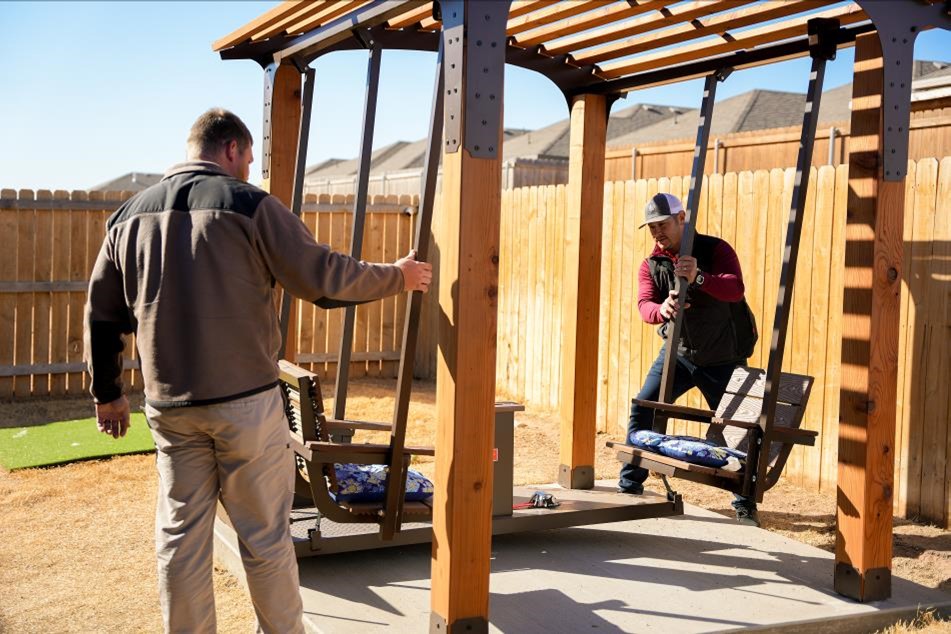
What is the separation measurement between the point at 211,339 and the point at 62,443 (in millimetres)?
5641

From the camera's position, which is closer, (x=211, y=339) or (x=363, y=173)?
(x=211, y=339)

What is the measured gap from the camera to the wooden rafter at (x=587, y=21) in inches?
186

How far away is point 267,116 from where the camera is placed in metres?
5.42

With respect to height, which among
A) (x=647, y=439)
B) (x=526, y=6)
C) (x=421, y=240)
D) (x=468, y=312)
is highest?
(x=526, y=6)

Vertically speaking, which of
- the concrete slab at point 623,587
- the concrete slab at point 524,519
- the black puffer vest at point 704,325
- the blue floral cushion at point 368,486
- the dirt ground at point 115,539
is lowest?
the dirt ground at point 115,539

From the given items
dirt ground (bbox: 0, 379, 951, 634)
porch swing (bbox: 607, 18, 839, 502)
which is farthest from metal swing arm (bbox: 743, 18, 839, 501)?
dirt ground (bbox: 0, 379, 951, 634)

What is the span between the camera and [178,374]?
10.5 feet

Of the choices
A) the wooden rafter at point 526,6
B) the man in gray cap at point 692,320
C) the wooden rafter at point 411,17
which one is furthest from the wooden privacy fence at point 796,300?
the wooden rafter at point 411,17

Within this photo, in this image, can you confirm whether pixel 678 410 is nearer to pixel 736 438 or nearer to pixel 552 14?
pixel 736 438

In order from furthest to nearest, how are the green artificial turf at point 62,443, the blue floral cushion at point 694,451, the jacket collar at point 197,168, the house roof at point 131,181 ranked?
the house roof at point 131,181 < the green artificial turf at point 62,443 < the blue floral cushion at point 694,451 < the jacket collar at point 197,168

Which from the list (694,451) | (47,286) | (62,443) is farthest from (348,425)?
(47,286)

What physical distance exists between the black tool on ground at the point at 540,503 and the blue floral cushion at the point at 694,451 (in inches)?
23.0

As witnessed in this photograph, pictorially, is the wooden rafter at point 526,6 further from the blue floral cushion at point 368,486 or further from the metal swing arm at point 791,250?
the blue floral cushion at point 368,486

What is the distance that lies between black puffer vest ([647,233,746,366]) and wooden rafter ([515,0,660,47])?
1438 millimetres
